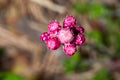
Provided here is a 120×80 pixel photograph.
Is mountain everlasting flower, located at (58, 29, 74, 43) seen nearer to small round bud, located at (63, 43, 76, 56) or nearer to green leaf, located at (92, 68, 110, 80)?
small round bud, located at (63, 43, 76, 56)

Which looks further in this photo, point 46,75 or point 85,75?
point 46,75

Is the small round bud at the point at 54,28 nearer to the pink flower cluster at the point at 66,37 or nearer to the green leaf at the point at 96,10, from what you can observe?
the pink flower cluster at the point at 66,37

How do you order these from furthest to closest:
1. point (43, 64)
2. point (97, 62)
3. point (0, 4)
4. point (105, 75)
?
point (0, 4), point (43, 64), point (97, 62), point (105, 75)

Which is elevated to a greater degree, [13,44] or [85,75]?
[13,44]

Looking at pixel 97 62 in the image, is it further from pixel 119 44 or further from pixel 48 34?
pixel 48 34

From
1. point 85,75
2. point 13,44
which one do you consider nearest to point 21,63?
point 13,44

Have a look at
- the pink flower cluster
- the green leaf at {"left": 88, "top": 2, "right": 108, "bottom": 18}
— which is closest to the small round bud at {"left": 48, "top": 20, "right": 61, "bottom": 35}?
the pink flower cluster
